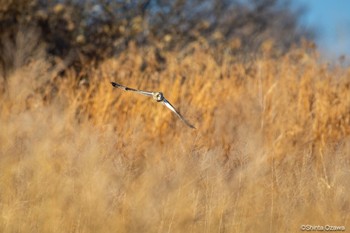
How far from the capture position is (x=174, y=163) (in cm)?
432

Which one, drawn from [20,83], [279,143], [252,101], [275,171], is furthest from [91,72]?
[275,171]

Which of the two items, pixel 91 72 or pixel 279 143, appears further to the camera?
pixel 91 72

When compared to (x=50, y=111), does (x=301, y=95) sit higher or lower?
higher

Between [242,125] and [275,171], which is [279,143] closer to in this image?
[242,125]

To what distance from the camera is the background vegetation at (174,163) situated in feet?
13.2

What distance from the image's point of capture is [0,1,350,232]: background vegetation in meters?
4.04

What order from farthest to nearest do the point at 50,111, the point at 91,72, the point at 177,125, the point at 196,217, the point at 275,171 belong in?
1. the point at 91,72
2. the point at 177,125
3. the point at 50,111
4. the point at 275,171
5. the point at 196,217

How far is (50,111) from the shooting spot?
227 inches

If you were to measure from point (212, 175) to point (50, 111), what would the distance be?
1.95 m

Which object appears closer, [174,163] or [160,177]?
[160,177]

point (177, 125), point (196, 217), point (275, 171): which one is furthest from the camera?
point (177, 125)

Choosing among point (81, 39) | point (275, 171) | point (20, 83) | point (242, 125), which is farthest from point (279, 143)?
point (81, 39)

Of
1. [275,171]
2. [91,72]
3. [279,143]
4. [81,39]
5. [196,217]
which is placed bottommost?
[196,217]

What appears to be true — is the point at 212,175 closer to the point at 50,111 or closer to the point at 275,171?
the point at 275,171
